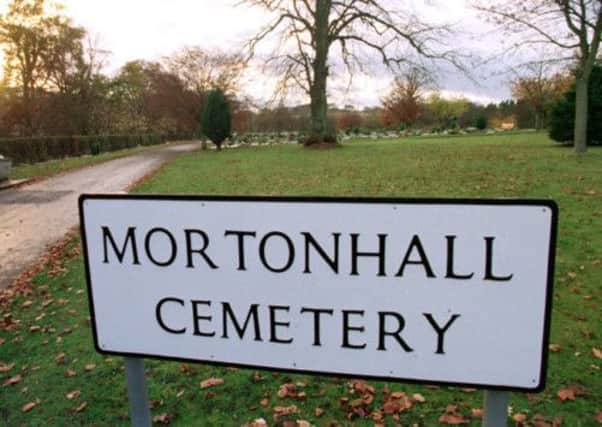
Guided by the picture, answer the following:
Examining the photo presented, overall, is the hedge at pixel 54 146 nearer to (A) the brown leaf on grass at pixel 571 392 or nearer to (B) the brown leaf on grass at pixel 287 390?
(B) the brown leaf on grass at pixel 287 390

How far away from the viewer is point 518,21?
1775cm

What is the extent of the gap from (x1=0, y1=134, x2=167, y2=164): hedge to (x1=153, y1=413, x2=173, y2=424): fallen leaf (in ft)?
77.3

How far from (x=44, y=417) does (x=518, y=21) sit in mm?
19653

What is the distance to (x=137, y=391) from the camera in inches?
57.3

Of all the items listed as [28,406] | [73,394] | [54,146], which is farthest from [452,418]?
[54,146]

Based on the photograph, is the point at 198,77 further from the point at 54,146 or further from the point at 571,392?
the point at 571,392

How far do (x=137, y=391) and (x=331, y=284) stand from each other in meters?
0.74

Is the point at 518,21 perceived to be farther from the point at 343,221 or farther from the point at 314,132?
the point at 343,221

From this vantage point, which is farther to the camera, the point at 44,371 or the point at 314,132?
the point at 314,132

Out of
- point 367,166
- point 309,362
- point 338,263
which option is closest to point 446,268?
Result: point 338,263

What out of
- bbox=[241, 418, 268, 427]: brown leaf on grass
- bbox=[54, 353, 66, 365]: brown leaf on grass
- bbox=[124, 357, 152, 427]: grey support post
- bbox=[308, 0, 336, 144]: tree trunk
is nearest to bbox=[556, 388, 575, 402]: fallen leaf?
bbox=[241, 418, 268, 427]: brown leaf on grass

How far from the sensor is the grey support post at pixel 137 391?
1.44m

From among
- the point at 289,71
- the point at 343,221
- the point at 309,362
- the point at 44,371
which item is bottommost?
the point at 44,371

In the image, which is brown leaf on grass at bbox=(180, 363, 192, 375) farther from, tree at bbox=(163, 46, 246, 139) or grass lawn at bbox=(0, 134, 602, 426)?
tree at bbox=(163, 46, 246, 139)
